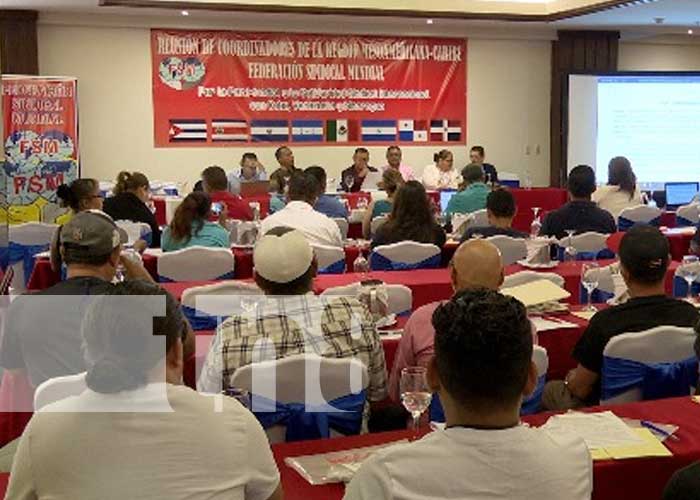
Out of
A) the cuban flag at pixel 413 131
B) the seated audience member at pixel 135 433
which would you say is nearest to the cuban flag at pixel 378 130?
the cuban flag at pixel 413 131

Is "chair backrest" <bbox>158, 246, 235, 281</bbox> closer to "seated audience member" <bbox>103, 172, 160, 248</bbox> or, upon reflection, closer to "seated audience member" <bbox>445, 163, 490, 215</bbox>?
"seated audience member" <bbox>103, 172, 160, 248</bbox>

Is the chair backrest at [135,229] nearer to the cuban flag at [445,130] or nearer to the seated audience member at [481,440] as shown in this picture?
the seated audience member at [481,440]

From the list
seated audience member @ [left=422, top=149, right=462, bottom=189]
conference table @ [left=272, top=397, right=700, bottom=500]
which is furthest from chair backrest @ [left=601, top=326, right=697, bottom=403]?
seated audience member @ [left=422, top=149, right=462, bottom=189]

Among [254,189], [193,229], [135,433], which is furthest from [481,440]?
[254,189]

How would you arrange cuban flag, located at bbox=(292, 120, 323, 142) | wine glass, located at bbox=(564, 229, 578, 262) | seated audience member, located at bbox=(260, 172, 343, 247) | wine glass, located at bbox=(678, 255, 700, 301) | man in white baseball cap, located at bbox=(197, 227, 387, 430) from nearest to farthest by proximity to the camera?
man in white baseball cap, located at bbox=(197, 227, 387, 430), wine glass, located at bbox=(678, 255, 700, 301), wine glass, located at bbox=(564, 229, 578, 262), seated audience member, located at bbox=(260, 172, 343, 247), cuban flag, located at bbox=(292, 120, 323, 142)

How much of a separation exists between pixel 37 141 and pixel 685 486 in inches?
397

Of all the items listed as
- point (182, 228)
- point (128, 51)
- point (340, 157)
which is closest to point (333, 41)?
point (340, 157)

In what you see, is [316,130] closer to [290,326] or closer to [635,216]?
[635,216]

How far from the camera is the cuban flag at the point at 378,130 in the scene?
496 inches

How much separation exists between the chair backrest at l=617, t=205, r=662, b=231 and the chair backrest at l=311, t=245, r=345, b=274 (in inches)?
123

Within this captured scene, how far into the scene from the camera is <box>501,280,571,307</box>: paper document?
4.28 meters

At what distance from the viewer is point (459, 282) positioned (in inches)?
130

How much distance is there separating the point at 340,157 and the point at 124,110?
285 centimetres

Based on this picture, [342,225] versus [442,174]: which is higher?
[442,174]
